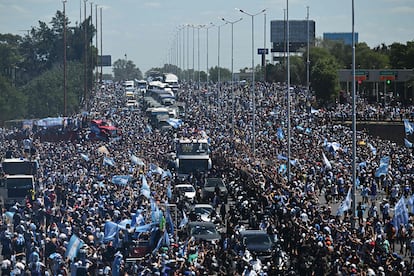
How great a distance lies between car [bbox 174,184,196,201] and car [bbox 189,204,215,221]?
10.7ft

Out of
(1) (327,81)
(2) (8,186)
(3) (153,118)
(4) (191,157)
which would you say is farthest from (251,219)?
(1) (327,81)

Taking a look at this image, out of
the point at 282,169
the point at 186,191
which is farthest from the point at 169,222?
the point at 282,169

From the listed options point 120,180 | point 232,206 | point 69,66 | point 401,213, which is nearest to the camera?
point 401,213

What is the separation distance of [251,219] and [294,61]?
99839 mm

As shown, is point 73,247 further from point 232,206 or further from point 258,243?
point 232,206

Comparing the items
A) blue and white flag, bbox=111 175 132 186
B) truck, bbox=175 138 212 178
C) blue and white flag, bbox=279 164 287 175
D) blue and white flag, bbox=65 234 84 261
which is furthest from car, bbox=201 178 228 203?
blue and white flag, bbox=65 234 84 261

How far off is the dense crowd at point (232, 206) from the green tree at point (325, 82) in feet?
70.8

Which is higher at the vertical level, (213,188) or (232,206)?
(213,188)

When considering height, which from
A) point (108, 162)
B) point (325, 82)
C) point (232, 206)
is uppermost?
point (325, 82)

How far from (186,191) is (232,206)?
299cm

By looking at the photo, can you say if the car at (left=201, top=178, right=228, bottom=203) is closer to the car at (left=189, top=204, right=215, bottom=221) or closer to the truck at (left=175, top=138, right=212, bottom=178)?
the car at (left=189, top=204, right=215, bottom=221)

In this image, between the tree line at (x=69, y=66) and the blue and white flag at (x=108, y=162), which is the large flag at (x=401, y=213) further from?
the tree line at (x=69, y=66)

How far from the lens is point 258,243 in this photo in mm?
29078

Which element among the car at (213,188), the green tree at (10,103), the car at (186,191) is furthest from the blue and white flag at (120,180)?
the green tree at (10,103)
